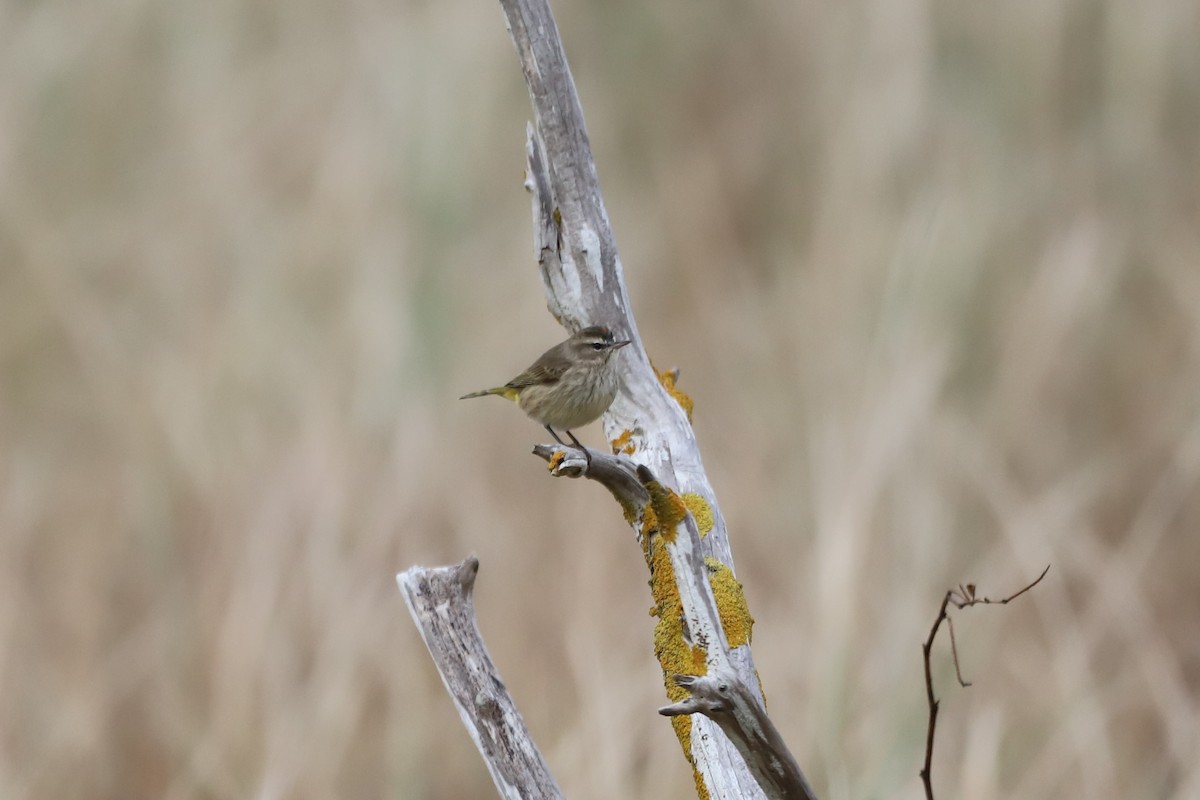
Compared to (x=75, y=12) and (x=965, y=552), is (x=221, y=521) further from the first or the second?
(x=75, y=12)

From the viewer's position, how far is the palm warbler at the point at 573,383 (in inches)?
69.2

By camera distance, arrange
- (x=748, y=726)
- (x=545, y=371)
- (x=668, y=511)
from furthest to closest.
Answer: (x=545, y=371), (x=668, y=511), (x=748, y=726)

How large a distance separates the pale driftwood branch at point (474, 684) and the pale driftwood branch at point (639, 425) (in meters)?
0.18

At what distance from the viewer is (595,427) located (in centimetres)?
392

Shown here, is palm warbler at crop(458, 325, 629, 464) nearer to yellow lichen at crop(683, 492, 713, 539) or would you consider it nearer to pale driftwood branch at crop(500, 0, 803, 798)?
pale driftwood branch at crop(500, 0, 803, 798)

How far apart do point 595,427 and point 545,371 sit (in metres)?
1.35

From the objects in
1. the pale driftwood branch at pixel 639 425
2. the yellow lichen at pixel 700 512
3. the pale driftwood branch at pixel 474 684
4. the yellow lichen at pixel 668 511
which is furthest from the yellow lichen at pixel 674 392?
the pale driftwood branch at pixel 474 684

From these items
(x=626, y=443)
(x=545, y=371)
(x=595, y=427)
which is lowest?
(x=626, y=443)

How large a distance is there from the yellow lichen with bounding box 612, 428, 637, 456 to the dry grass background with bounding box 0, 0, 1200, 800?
72 cm

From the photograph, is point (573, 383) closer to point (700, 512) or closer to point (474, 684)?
point (700, 512)

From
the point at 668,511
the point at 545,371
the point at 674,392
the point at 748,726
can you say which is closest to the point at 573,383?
the point at 545,371

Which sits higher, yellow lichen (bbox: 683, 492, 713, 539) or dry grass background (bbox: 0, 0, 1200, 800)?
dry grass background (bbox: 0, 0, 1200, 800)

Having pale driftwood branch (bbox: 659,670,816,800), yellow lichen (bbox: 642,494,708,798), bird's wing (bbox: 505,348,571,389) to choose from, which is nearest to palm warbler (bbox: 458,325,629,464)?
bird's wing (bbox: 505,348,571,389)

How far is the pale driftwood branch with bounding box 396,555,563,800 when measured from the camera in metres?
1.46
